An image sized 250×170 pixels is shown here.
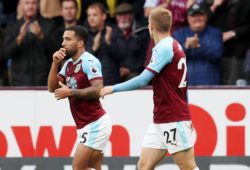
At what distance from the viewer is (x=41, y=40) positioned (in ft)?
42.7

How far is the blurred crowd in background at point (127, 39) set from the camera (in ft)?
40.9

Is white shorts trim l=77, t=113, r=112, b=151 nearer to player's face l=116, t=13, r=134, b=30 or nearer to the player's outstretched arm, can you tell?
the player's outstretched arm

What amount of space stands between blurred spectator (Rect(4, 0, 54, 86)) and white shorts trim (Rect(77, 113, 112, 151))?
275cm

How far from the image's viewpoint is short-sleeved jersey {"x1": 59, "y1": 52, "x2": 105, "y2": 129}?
32.9 ft

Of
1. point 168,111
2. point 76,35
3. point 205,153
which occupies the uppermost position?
point 76,35

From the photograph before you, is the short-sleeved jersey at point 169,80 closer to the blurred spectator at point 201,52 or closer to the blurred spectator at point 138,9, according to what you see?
the blurred spectator at point 201,52

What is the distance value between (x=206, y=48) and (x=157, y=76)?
2.97m

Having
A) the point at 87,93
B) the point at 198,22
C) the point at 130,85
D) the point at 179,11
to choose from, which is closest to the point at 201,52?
the point at 198,22

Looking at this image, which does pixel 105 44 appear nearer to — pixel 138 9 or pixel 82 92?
pixel 138 9

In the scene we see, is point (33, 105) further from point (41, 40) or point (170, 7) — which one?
point (170, 7)

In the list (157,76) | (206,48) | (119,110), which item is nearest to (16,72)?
(119,110)

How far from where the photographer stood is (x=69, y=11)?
13.1m

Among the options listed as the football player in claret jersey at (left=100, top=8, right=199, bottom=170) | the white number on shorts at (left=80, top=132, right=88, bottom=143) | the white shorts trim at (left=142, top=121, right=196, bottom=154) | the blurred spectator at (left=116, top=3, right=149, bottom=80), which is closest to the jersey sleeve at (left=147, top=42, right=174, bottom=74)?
the football player in claret jersey at (left=100, top=8, right=199, bottom=170)

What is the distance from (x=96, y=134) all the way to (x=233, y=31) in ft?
10.9
